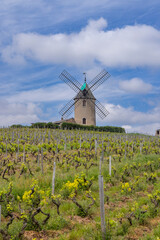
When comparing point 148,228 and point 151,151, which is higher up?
point 151,151

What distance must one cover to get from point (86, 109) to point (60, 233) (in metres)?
41.4

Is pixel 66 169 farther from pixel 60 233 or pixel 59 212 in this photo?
pixel 60 233

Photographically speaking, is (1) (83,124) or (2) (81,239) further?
(1) (83,124)

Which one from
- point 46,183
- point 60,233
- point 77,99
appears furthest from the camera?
point 77,99

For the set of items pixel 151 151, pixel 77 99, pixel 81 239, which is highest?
pixel 77 99

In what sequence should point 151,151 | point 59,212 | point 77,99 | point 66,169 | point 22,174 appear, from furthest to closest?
1. point 77,99
2. point 151,151
3. point 66,169
4. point 22,174
5. point 59,212

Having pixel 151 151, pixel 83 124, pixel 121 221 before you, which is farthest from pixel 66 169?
pixel 83 124

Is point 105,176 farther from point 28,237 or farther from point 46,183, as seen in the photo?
point 28,237

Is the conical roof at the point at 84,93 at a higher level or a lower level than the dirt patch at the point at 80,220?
higher

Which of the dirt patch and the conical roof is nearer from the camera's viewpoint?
the dirt patch

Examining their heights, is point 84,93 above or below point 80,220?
above

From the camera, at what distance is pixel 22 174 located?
42.4 feet

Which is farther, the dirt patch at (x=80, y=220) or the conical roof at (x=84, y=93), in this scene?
the conical roof at (x=84, y=93)

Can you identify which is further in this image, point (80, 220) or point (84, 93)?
point (84, 93)
